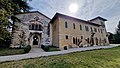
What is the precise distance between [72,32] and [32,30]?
29.8 ft

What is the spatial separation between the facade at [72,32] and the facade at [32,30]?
1987 mm

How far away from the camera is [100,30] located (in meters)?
28.4

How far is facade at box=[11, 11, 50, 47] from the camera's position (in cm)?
1894

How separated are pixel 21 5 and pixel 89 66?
1961 cm

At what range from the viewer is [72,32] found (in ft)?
62.8

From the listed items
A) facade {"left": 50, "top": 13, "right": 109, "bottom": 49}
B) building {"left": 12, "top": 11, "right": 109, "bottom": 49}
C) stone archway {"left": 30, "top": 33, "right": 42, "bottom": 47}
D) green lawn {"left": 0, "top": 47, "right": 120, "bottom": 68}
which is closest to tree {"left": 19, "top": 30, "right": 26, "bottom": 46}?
building {"left": 12, "top": 11, "right": 109, "bottom": 49}

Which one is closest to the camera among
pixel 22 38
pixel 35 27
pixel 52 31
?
pixel 22 38

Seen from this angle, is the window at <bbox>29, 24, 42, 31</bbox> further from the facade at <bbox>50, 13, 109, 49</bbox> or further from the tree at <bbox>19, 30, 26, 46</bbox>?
the facade at <bbox>50, 13, 109, 49</bbox>

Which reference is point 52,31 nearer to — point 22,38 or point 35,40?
point 35,40

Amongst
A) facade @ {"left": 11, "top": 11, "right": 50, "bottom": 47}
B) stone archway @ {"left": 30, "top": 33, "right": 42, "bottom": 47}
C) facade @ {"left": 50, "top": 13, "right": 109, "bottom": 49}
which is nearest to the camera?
facade @ {"left": 50, "top": 13, "right": 109, "bottom": 49}

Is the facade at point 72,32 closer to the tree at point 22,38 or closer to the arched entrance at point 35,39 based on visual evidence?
the arched entrance at point 35,39

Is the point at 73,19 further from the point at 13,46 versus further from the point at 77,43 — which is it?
the point at 13,46

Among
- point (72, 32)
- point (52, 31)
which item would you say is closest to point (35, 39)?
point (52, 31)

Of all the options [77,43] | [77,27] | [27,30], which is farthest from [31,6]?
[77,43]
